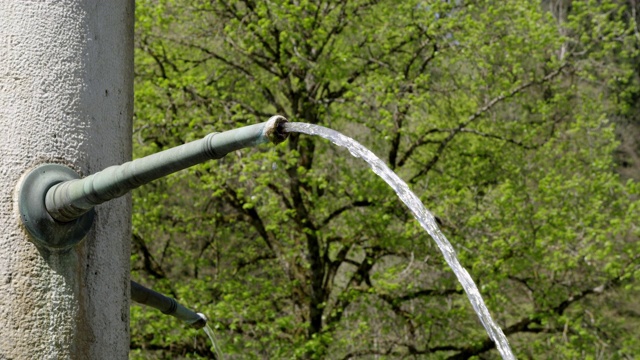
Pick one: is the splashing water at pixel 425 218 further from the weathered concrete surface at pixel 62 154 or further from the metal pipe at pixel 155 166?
the weathered concrete surface at pixel 62 154

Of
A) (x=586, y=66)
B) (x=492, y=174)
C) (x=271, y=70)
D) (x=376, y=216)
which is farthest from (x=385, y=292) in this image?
(x=586, y=66)

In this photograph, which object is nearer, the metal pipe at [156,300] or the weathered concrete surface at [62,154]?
the weathered concrete surface at [62,154]

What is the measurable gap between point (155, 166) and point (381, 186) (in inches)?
362

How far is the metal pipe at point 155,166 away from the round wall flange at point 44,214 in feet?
0.21

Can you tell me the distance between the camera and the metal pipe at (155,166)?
7.24ft

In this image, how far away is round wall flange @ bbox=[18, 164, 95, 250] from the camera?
229 centimetres

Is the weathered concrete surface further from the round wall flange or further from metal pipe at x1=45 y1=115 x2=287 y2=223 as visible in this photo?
metal pipe at x1=45 y1=115 x2=287 y2=223

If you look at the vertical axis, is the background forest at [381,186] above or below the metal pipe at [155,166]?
above

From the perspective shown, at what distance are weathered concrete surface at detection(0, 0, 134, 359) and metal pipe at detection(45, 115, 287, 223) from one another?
0.17 meters

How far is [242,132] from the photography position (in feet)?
7.27

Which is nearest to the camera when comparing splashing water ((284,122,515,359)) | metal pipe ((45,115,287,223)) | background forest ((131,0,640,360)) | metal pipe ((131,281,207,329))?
metal pipe ((45,115,287,223))

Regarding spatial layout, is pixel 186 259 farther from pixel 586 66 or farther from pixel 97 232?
pixel 97 232

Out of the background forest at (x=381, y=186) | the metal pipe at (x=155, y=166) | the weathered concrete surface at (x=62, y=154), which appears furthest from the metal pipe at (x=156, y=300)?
the background forest at (x=381, y=186)

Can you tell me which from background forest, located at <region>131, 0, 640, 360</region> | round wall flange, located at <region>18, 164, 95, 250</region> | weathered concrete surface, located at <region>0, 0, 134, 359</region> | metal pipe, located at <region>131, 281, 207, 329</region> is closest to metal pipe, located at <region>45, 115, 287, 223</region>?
round wall flange, located at <region>18, 164, 95, 250</region>
